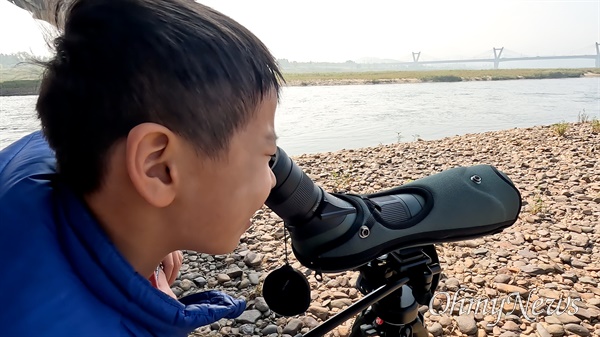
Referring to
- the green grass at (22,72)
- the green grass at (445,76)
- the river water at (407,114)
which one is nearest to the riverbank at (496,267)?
the green grass at (22,72)

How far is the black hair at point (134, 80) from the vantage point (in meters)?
0.36

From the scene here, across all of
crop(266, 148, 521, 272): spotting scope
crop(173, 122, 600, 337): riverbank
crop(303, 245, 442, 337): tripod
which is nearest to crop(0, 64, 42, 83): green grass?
crop(266, 148, 521, 272): spotting scope

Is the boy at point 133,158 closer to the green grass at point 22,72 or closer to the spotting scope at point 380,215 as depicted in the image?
the green grass at point 22,72

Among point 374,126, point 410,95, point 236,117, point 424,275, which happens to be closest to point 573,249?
point 424,275

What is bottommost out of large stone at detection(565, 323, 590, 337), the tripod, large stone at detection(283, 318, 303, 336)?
large stone at detection(283, 318, 303, 336)

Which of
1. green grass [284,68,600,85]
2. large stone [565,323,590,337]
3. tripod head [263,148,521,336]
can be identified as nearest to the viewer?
tripod head [263,148,521,336]

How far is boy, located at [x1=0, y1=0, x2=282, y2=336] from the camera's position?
1.13ft

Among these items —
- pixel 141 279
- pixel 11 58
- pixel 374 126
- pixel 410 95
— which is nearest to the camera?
pixel 141 279

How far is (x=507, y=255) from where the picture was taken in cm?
150

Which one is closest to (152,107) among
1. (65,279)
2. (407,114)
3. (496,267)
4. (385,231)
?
(65,279)

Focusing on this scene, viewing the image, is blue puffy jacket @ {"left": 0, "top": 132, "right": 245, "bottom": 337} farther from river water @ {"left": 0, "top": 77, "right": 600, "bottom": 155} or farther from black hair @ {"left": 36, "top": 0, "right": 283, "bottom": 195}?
river water @ {"left": 0, "top": 77, "right": 600, "bottom": 155}

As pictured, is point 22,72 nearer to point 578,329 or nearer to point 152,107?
point 152,107

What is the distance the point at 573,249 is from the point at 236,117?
1499 millimetres

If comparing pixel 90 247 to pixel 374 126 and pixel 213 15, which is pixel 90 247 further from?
pixel 374 126
